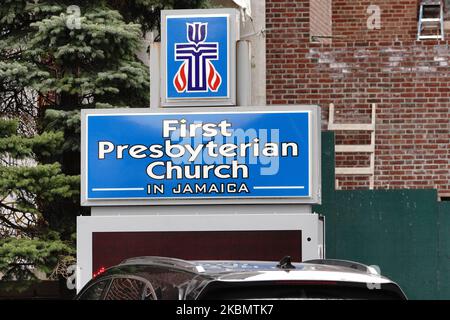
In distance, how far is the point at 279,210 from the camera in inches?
402

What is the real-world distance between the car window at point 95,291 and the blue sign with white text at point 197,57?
3873 mm

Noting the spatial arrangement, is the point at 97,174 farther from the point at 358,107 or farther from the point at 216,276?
the point at 358,107

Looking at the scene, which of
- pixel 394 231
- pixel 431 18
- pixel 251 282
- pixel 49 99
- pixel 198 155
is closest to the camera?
pixel 251 282

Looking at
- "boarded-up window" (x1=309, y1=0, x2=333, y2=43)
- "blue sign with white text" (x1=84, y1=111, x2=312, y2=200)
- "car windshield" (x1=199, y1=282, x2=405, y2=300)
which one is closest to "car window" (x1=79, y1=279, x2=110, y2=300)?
"car windshield" (x1=199, y1=282, x2=405, y2=300)

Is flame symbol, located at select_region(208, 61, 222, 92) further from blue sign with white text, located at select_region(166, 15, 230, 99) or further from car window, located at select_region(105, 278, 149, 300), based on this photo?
car window, located at select_region(105, 278, 149, 300)

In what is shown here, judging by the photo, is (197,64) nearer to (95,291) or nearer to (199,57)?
(199,57)

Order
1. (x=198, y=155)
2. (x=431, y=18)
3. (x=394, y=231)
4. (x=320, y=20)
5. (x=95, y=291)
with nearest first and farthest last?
(x=95, y=291)
(x=198, y=155)
(x=394, y=231)
(x=320, y=20)
(x=431, y=18)

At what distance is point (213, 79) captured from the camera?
34.5ft

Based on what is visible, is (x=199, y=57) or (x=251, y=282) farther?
(x=199, y=57)

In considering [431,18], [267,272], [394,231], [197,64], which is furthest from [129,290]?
[431,18]

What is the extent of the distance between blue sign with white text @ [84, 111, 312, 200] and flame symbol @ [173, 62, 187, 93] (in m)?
0.46

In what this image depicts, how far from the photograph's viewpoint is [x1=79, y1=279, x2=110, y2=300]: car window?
6.70 metres

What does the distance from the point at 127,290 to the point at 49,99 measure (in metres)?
9.20
